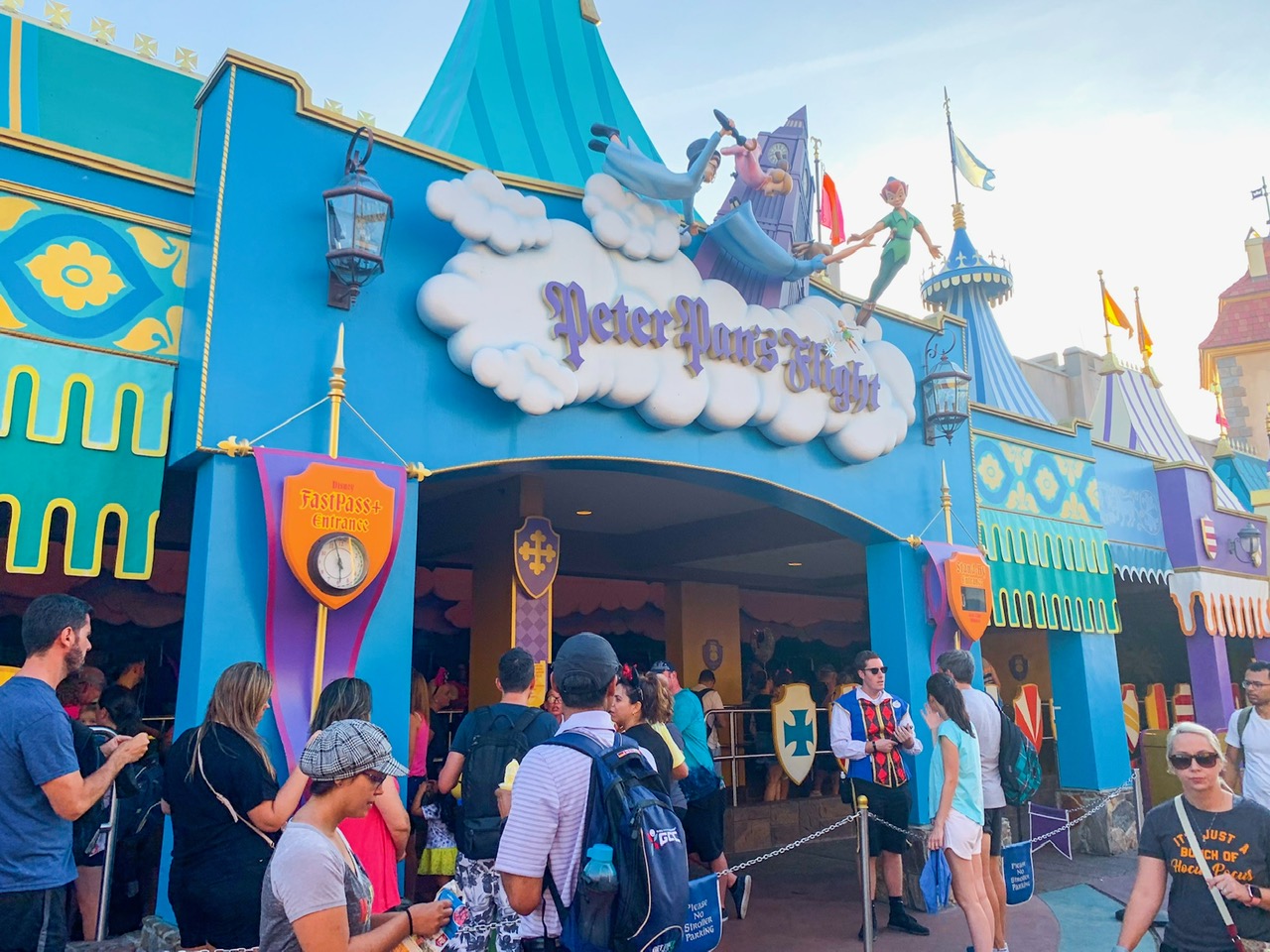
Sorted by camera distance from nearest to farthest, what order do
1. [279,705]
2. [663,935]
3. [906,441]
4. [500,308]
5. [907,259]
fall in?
[663,935], [279,705], [500,308], [907,259], [906,441]

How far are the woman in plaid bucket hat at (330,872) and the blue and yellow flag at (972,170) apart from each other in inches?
637

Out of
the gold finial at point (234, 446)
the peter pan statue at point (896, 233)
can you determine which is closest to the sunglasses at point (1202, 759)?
the gold finial at point (234, 446)

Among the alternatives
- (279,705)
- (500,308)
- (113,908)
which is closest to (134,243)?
(500,308)

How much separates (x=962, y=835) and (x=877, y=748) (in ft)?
3.93

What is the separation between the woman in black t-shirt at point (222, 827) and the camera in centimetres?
333

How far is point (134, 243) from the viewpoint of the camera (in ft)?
18.8

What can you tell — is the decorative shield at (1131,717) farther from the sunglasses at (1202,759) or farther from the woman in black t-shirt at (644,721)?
the sunglasses at (1202,759)

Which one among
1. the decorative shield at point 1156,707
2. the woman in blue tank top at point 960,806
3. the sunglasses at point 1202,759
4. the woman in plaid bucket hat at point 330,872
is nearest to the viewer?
the woman in plaid bucket hat at point 330,872

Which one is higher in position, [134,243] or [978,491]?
[134,243]

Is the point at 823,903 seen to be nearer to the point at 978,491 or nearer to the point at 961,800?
the point at 961,800

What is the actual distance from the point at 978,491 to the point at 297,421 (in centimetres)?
717

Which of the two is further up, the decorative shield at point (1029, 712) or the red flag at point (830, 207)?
the red flag at point (830, 207)

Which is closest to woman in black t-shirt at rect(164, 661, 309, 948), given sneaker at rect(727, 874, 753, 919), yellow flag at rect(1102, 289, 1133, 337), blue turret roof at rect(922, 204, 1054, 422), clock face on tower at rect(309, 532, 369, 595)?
clock face on tower at rect(309, 532, 369, 595)

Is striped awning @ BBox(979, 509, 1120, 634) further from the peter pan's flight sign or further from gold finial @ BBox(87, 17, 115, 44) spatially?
gold finial @ BBox(87, 17, 115, 44)
